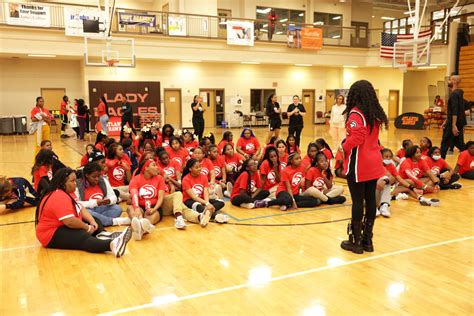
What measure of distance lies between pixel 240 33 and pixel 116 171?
48.2 ft

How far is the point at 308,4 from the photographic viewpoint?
2466cm

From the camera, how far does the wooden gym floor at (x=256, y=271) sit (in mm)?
3248

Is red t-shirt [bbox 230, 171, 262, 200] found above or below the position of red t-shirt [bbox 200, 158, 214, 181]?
below

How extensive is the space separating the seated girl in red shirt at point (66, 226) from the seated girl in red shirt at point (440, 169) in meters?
5.77

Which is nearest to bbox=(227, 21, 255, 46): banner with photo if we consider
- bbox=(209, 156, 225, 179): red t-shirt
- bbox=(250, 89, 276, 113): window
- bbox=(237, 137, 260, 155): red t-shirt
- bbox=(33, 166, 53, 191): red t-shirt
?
bbox=(250, 89, 276, 113): window

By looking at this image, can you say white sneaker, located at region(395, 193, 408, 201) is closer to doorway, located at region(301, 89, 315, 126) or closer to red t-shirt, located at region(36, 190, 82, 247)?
red t-shirt, located at region(36, 190, 82, 247)

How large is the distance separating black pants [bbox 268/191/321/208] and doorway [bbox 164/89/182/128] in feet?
53.4

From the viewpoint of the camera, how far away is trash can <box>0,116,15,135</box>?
1821 centimetres

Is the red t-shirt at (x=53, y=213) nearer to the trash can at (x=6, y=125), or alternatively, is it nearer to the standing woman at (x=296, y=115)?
the standing woman at (x=296, y=115)

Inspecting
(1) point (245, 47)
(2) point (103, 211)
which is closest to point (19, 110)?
(1) point (245, 47)

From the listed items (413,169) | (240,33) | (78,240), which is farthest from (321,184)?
(240,33)

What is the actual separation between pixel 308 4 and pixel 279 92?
18.6ft

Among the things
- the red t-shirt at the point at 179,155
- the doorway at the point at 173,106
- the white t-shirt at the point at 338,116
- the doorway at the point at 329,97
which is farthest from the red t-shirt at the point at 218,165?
the doorway at the point at 329,97

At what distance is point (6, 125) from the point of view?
60.0ft
